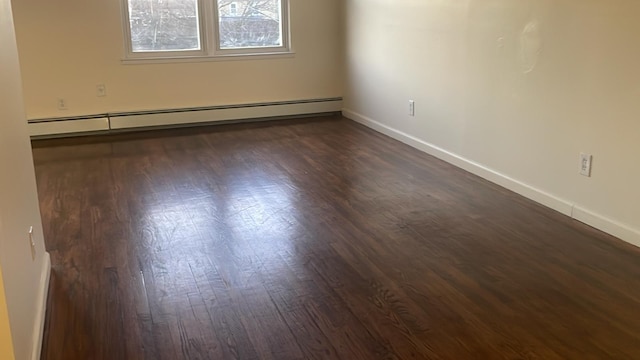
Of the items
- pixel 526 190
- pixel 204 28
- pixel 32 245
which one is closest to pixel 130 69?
pixel 204 28

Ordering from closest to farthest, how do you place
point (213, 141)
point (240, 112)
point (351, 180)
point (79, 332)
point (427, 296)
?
1. point (79, 332)
2. point (427, 296)
3. point (351, 180)
4. point (213, 141)
5. point (240, 112)

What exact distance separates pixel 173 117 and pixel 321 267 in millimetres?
3955

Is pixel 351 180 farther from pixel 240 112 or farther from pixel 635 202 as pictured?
pixel 240 112

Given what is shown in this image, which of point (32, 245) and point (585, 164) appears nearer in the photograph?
point (32, 245)

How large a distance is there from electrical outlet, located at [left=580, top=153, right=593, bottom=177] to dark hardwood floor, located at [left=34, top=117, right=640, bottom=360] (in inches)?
12.4

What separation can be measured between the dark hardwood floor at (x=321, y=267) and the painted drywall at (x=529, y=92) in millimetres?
180

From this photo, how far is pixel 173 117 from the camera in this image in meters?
6.52


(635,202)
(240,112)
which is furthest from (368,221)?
(240,112)

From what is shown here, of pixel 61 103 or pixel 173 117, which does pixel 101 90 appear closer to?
pixel 61 103

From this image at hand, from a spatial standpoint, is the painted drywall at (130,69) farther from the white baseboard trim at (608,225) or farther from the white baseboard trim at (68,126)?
the white baseboard trim at (608,225)

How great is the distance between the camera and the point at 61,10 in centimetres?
591

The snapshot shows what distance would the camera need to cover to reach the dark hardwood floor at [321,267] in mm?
2400

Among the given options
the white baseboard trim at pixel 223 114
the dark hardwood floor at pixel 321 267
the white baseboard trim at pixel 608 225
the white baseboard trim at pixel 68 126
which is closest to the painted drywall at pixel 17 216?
the dark hardwood floor at pixel 321 267

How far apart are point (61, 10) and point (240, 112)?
2.04m
